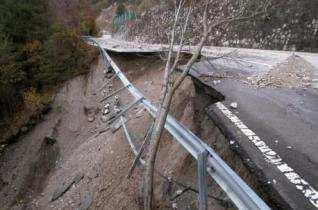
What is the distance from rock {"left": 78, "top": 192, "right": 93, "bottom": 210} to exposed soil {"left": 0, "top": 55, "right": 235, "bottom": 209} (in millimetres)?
28

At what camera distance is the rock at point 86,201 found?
8.04 m

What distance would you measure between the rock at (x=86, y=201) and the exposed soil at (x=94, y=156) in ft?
0.09

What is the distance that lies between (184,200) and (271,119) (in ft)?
6.13

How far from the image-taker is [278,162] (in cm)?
471

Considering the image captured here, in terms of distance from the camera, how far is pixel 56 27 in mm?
21141

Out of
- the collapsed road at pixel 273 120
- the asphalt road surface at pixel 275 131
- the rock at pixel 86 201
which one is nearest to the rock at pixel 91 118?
the collapsed road at pixel 273 120

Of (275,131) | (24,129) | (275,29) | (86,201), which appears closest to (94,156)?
(86,201)

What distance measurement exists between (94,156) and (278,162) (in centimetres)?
633

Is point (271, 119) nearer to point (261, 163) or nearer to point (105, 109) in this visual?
point (261, 163)

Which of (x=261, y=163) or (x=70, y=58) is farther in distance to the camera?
(x=70, y=58)

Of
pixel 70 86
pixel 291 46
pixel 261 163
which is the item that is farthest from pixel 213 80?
pixel 70 86

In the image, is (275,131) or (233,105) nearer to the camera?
(275,131)

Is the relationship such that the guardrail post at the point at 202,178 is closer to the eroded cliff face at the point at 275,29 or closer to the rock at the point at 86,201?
the rock at the point at 86,201

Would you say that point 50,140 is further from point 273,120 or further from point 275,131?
point 275,131
